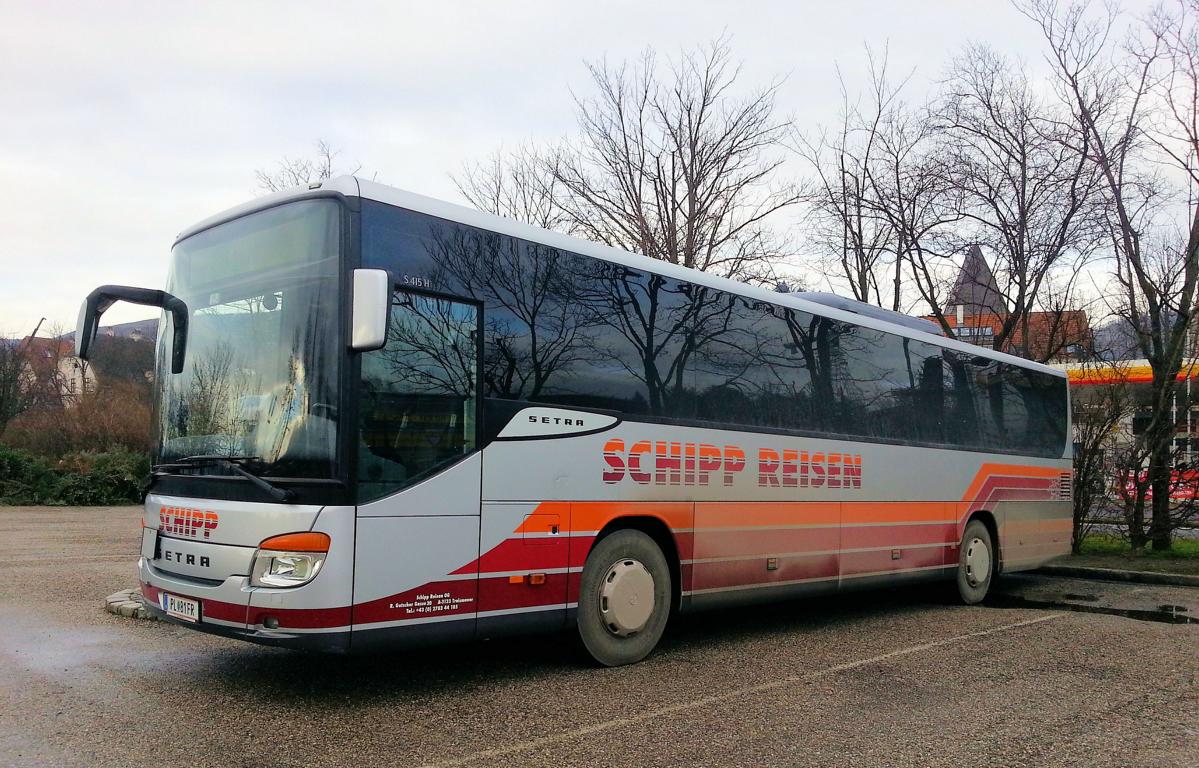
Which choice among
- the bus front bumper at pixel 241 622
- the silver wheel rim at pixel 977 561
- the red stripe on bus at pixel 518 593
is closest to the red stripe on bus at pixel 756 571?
the red stripe on bus at pixel 518 593

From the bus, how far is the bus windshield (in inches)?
0.7

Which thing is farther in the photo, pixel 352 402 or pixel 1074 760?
pixel 352 402

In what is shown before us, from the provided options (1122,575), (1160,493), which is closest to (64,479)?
(1122,575)

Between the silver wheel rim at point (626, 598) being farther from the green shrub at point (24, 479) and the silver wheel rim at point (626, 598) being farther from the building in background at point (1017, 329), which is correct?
the green shrub at point (24, 479)

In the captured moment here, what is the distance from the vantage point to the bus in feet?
18.7

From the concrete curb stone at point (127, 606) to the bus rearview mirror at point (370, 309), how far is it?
15.2 feet

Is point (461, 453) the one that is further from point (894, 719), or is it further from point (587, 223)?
point (587, 223)

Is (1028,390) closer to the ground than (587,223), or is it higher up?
closer to the ground

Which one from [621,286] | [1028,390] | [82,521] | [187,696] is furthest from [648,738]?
[82,521]

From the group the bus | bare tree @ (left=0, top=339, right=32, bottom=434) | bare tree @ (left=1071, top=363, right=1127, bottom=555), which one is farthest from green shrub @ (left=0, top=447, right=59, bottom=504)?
bare tree @ (left=1071, top=363, right=1127, bottom=555)

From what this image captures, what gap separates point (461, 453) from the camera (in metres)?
6.26

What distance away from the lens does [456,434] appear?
20.5 feet

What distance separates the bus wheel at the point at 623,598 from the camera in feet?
23.4

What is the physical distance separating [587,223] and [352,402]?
60.5ft
